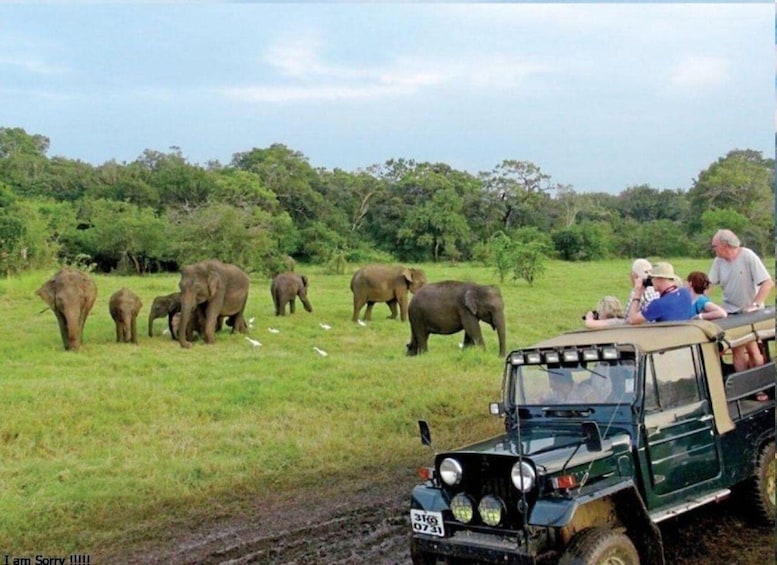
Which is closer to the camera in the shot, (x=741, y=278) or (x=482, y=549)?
(x=482, y=549)

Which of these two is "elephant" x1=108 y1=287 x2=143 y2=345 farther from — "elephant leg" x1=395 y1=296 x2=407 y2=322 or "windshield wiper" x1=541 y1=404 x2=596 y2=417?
"windshield wiper" x1=541 y1=404 x2=596 y2=417

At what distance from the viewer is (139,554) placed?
19.7 ft

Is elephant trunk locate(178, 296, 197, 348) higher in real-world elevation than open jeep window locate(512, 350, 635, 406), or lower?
lower

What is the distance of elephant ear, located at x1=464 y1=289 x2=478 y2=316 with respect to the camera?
48.6 feet

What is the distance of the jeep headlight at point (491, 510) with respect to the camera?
4.77 m

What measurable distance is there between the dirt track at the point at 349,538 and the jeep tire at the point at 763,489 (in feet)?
0.39

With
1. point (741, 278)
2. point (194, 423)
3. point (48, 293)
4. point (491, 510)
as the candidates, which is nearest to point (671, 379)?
point (491, 510)

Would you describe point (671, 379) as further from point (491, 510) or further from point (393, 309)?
point (393, 309)

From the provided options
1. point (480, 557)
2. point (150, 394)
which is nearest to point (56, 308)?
point (150, 394)

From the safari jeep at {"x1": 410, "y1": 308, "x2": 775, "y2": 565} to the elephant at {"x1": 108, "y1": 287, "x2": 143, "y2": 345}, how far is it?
1097cm

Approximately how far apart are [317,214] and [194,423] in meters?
36.9

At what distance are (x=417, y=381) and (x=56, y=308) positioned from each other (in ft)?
23.5

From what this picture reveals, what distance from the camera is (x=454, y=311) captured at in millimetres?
15172

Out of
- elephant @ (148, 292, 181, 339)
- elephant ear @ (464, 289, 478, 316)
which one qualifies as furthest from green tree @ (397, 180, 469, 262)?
elephant ear @ (464, 289, 478, 316)
